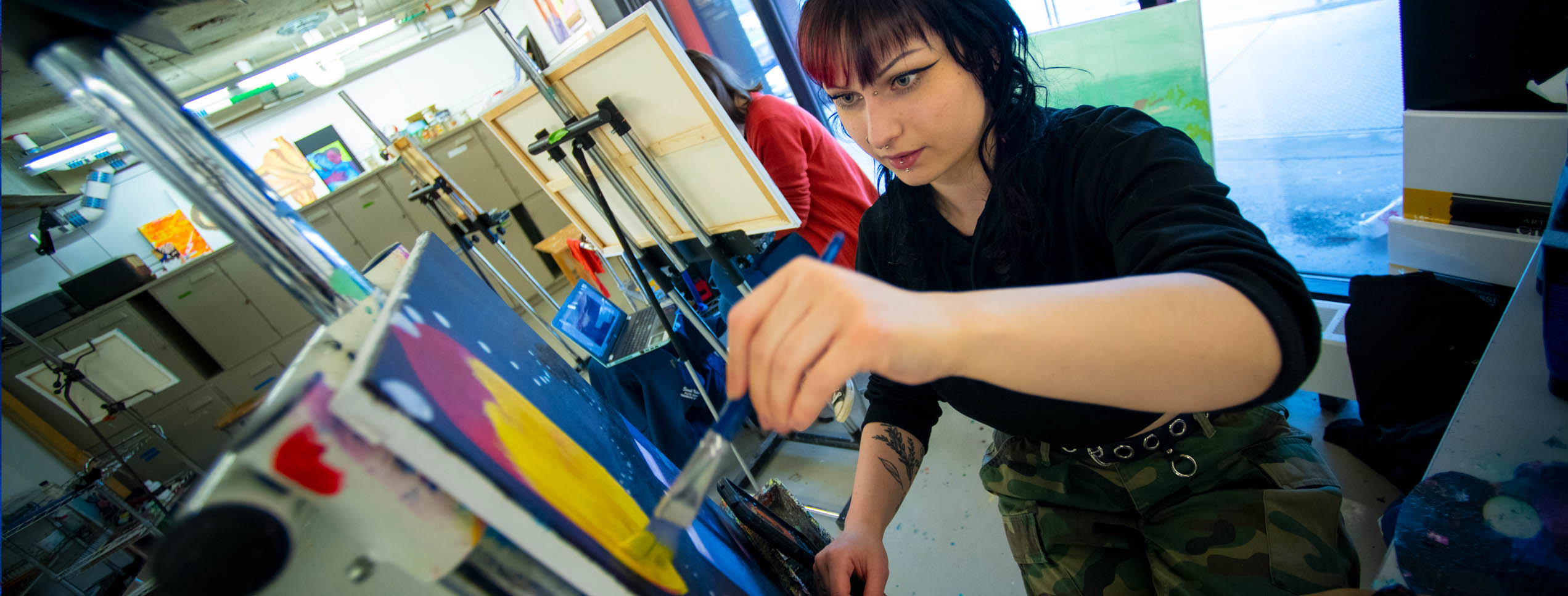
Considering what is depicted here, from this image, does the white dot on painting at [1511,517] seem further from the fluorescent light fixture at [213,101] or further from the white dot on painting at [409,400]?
the fluorescent light fixture at [213,101]

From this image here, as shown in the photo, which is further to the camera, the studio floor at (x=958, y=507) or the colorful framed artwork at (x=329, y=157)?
the colorful framed artwork at (x=329, y=157)

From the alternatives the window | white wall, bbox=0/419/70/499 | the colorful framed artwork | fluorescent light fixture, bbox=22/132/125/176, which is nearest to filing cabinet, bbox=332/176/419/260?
the colorful framed artwork

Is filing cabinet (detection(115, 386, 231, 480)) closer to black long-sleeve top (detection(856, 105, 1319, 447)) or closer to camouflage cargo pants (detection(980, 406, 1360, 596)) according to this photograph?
black long-sleeve top (detection(856, 105, 1319, 447))

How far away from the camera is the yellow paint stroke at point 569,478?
1.13 feet

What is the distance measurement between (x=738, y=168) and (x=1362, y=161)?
2107mm

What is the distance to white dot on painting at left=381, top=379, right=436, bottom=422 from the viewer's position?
10.6 inches

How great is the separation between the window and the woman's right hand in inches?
71.3

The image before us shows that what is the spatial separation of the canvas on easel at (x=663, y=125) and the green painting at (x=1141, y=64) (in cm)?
94

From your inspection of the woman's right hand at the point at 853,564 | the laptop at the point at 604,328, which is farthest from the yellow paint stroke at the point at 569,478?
the laptop at the point at 604,328

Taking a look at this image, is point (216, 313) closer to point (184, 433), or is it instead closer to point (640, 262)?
point (184, 433)

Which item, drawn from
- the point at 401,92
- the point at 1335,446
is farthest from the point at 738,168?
the point at 401,92

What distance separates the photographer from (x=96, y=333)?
12.7ft

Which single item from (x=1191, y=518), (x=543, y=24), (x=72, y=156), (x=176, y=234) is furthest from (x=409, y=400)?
(x=72, y=156)

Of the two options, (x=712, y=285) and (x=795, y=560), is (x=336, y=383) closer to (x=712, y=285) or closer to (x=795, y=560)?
(x=795, y=560)
